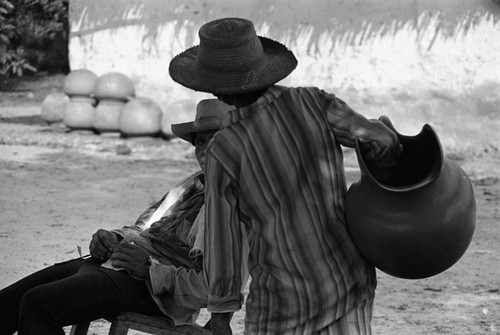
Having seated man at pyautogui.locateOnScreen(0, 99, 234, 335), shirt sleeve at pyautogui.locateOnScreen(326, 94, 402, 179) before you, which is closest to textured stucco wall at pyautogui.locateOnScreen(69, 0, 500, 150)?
seated man at pyautogui.locateOnScreen(0, 99, 234, 335)

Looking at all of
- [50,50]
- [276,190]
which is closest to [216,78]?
[276,190]

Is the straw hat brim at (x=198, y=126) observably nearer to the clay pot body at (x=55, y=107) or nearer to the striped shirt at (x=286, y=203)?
the striped shirt at (x=286, y=203)

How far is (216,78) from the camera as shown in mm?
3062

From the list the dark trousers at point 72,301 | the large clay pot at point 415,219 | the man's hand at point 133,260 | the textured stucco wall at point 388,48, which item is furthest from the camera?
the textured stucco wall at point 388,48

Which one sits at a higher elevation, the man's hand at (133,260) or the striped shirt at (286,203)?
the striped shirt at (286,203)

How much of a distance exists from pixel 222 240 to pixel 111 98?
8313 mm

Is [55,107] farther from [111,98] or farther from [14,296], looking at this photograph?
[14,296]

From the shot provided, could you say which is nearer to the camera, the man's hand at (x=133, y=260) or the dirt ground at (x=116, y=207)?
the man's hand at (x=133, y=260)

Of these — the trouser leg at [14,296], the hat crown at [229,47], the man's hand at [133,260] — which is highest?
the hat crown at [229,47]

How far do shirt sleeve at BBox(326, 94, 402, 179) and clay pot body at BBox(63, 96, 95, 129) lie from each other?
332 inches

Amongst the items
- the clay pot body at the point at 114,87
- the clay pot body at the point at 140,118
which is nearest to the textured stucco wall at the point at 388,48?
the clay pot body at the point at 140,118

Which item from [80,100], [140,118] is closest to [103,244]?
[140,118]

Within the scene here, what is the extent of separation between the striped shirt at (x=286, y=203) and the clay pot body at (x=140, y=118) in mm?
7752

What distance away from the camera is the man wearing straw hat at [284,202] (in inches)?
118
